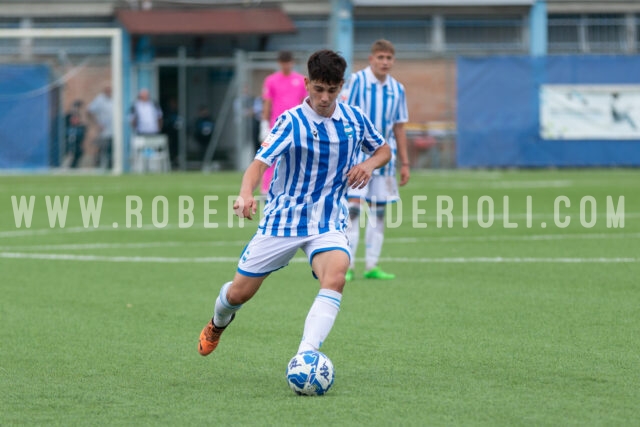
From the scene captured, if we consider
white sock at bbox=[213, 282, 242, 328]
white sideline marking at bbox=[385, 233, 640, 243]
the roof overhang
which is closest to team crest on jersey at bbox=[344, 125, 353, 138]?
white sock at bbox=[213, 282, 242, 328]

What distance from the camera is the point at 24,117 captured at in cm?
2914

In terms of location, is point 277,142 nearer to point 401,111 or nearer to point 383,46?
point 383,46

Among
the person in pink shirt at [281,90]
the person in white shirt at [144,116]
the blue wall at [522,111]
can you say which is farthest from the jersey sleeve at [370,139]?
the blue wall at [522,111]

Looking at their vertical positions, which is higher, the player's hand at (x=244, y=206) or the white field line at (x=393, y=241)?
the player's hand at (x=244, y=206)

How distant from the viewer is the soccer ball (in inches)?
234

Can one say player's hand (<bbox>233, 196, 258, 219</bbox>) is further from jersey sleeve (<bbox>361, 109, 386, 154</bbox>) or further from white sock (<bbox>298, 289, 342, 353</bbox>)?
jersey sleeve (<bbox>361, 109, 386, 154</bbox>)

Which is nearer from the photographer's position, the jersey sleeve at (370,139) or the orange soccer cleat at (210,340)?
the jersey sleeve at (370,139)

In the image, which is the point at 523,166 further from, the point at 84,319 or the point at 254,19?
the point at 84,319

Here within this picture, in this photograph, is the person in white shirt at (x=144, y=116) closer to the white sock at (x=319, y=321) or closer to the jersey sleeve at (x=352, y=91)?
the jersey sleeve at (x=352, y=91)

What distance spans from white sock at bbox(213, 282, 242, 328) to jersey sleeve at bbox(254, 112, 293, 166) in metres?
0.78

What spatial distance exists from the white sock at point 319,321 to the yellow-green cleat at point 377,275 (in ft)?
15.6

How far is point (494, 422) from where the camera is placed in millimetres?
5395

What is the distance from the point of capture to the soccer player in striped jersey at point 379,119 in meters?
11.5

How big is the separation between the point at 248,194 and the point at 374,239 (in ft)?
17.5
